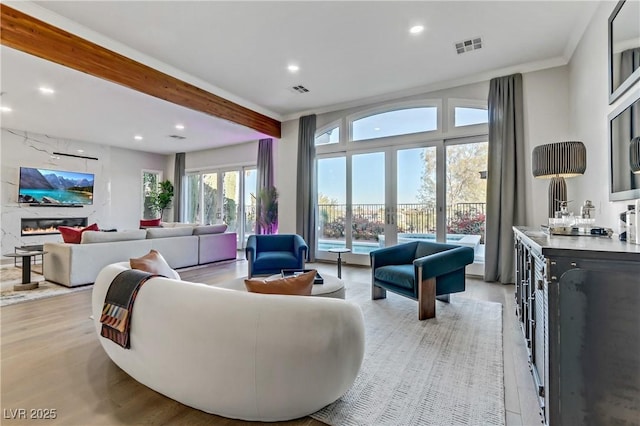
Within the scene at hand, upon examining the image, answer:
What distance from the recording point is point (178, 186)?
9.45 m

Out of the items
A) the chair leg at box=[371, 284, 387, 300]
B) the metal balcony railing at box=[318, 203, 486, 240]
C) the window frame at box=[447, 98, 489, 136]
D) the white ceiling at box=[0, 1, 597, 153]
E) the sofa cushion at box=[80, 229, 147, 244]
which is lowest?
the chair leg at box=[371, 284, 387, 300]

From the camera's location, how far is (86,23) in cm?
328

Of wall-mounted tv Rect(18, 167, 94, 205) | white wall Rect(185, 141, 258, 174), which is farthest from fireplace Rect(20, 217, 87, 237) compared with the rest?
white wall Rect(185, 141, 258, 174)

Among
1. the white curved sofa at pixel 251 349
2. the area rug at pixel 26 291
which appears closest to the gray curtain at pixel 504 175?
the white curved sofa at pixel 251 349

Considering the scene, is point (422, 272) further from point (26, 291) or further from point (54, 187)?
point (54, 187)

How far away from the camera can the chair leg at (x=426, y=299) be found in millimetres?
2951

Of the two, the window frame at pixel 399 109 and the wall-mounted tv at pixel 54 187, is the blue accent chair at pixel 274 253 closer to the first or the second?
the window frame at pixel 399 109

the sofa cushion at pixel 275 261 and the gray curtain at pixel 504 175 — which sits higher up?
the gray curtain at pixel 504 175

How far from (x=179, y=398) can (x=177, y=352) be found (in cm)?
32

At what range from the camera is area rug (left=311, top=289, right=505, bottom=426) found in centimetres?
160

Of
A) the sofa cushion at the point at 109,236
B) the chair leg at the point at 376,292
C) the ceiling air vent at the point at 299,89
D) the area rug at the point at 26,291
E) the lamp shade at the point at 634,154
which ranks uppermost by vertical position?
the ceiling air vent at the point at 299,89

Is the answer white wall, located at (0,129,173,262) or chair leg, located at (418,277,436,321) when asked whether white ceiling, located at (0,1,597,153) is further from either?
chair leg, located at (418,277,436,321)

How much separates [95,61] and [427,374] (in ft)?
15.1

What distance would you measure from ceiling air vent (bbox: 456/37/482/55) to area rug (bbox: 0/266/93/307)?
5.85 m
